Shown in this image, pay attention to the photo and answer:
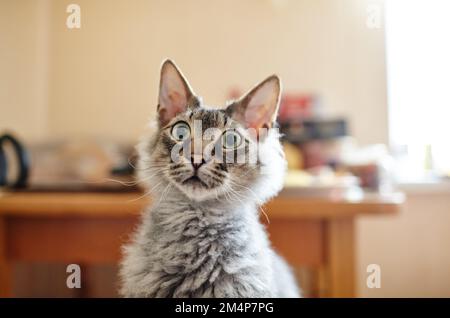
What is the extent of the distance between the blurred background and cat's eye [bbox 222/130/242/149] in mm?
79

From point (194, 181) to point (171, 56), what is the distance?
0.69 ft

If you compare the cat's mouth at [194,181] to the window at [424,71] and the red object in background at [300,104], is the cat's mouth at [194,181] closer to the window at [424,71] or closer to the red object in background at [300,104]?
the window at [424,71]

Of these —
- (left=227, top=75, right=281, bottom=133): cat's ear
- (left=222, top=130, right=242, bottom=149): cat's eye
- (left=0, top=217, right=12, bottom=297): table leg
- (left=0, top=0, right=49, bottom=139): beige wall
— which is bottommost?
(left=0, top=217, right=12, bottom=297): table leg

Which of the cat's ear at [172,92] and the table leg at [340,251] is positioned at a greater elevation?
the cat's ear at [172,92]

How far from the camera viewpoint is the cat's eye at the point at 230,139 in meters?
0.37

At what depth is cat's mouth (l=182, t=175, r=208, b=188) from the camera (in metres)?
0.37

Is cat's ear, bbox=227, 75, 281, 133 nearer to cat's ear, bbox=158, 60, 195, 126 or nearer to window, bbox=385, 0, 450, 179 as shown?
cat's ear, bbox=158, 60, 195, 126

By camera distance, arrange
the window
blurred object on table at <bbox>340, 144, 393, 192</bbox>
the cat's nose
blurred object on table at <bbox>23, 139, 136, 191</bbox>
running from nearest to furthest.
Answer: the cat's nose < the window < blurred object on table at <bbox>23, 139, 136, 191</bbox> < blurred object on table at <bbox>340, 144, 393, 192</bbox>

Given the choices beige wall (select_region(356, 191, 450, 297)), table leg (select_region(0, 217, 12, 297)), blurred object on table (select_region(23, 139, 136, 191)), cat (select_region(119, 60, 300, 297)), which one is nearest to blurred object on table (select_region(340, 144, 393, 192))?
beige wall (select_region(356, 191, 450, 297))

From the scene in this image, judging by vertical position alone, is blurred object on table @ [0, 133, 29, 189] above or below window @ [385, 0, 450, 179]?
below

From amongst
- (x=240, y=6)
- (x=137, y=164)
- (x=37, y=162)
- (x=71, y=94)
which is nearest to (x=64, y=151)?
(x=37, y=162)

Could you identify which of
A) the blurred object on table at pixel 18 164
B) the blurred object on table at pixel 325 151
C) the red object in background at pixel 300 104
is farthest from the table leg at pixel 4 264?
the red object in background at pixel 300 104

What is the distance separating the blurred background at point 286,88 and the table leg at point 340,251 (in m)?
0.04
